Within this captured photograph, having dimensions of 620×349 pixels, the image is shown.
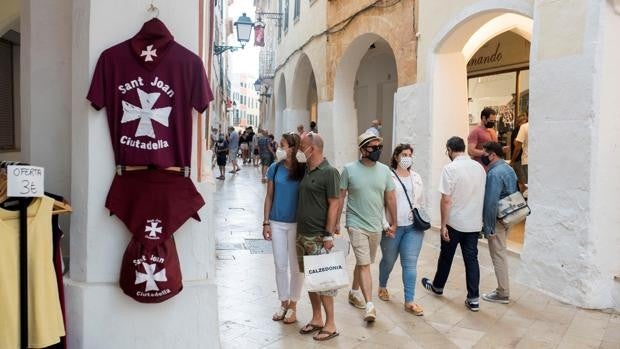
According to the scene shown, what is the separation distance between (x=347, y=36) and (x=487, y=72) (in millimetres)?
3203

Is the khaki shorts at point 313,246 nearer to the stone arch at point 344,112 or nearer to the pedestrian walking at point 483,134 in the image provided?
the pedestrian walking at point 483,134

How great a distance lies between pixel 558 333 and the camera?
4844 millimetres

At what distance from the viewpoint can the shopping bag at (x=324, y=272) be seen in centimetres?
437

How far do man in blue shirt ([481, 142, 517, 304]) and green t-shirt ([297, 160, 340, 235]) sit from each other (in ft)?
6.52

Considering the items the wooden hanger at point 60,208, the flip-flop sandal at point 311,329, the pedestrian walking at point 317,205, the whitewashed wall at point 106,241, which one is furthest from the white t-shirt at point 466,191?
the wooden hanger at point 60,208

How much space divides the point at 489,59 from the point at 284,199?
26.0 ft

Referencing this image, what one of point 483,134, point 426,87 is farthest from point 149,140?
point 426,87

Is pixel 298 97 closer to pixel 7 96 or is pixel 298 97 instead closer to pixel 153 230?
pixel 7 96

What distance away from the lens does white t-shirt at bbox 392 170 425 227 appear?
17.4 feet

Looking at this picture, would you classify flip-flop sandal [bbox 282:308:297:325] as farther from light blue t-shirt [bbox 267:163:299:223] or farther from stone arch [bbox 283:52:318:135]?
stone arch [bbox 283:52:318:135]

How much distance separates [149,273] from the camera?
11.5 ft

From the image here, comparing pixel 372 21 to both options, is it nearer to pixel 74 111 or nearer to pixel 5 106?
pixel 5 106

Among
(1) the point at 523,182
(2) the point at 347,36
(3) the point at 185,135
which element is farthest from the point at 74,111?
(2) the point at 347,36

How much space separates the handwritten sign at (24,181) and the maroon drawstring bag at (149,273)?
79cm
